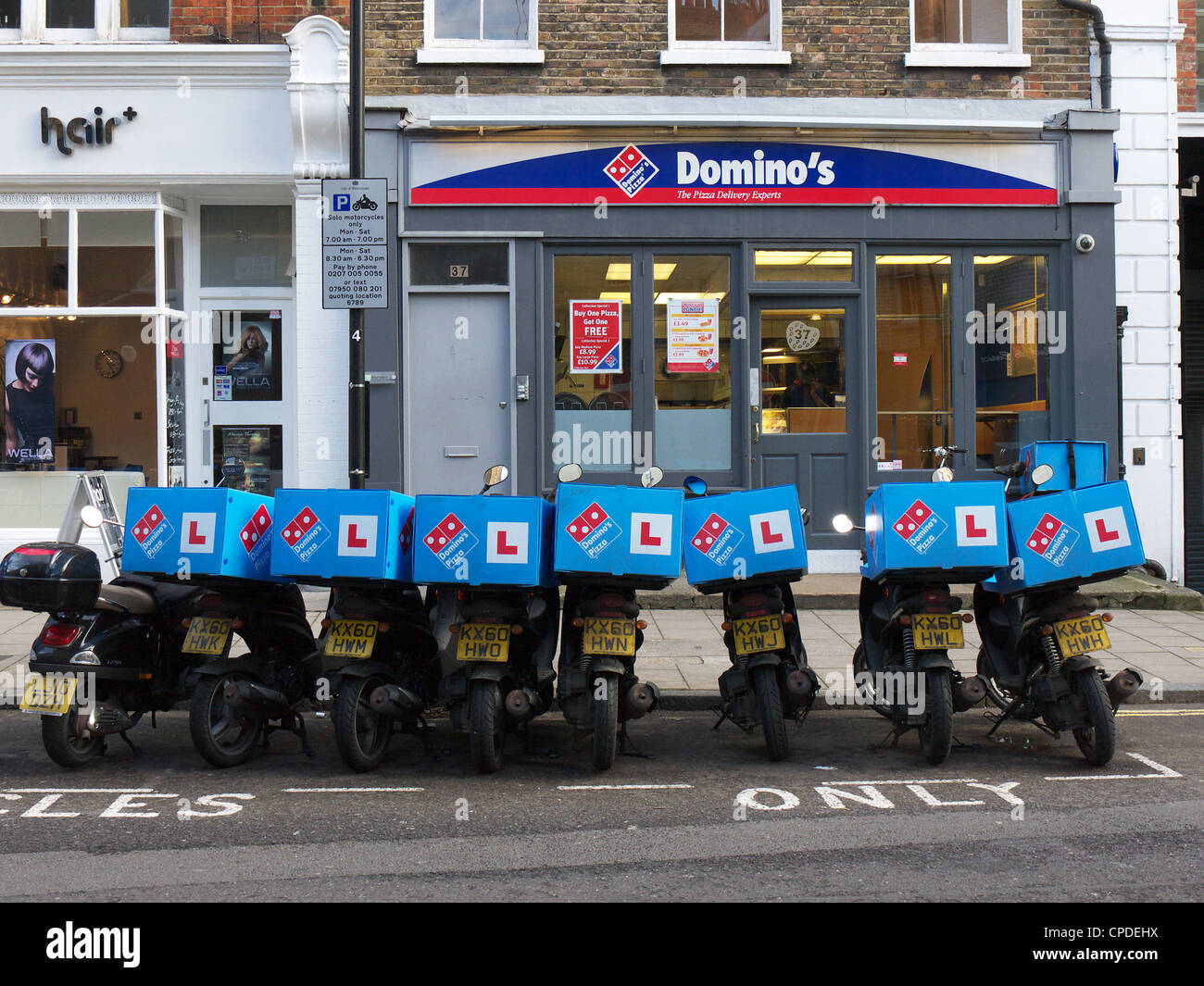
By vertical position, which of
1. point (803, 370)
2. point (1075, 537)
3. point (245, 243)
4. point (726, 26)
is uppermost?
point (726, 26)

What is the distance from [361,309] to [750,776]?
451 cm

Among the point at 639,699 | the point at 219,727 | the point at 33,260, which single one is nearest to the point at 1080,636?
the point at 639,699

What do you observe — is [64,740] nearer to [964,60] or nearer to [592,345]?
[592,345]

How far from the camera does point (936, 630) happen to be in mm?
5922

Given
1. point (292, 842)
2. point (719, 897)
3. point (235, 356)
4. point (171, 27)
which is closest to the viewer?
point (719, 897)

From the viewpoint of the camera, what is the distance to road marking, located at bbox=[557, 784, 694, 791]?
566cm

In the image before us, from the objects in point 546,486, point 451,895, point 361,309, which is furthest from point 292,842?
point 546,486

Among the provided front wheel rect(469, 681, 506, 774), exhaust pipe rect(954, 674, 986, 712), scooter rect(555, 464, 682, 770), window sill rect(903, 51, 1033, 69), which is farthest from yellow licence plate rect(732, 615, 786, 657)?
window sill rect(903, 51, 1033, 69)

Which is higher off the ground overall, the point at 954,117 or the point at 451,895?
the point at 954,117

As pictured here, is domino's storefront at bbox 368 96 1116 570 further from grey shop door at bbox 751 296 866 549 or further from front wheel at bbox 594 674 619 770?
front wheel at bbox 594 674 619 770

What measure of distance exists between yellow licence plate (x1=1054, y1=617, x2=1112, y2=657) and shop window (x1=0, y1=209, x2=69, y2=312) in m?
10.3

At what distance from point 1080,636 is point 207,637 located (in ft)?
14.7

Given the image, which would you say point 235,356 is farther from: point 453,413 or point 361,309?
point 361,309

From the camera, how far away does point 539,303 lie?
11641mm
